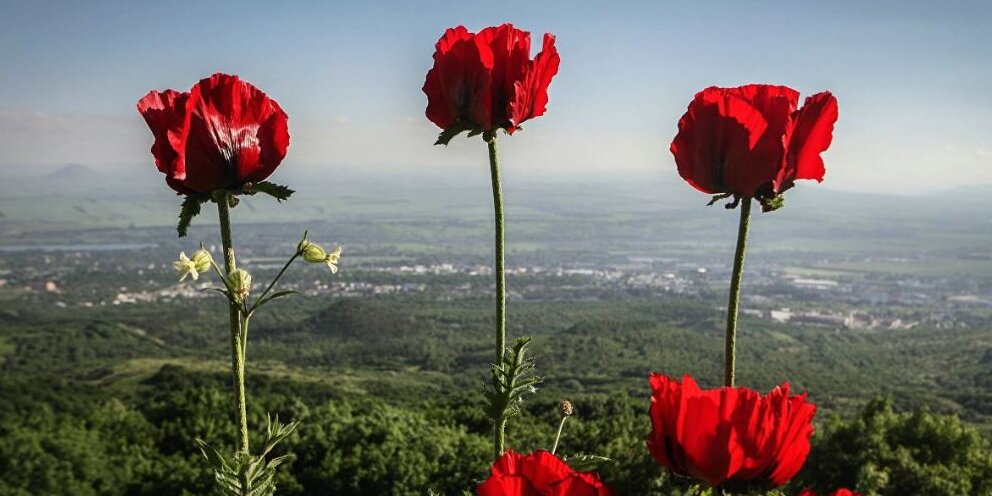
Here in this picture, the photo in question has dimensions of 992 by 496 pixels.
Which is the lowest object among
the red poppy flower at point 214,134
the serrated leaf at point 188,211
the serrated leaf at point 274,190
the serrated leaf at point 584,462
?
the serrated leaf at point 584,462

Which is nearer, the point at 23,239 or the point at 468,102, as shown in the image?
the point at 468,102

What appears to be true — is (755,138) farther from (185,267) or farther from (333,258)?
(185,267)

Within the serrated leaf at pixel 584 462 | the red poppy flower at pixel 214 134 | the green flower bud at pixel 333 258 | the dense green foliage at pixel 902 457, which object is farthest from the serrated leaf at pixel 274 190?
the dense green foliage at pixel 902 457

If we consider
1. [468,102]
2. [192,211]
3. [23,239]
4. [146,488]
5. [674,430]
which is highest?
[468,102]

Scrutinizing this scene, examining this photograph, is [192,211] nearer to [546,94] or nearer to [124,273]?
[546,94]

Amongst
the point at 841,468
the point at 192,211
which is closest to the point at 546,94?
the point at 192,211

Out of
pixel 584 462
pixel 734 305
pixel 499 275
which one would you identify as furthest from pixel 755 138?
pixel 584 462

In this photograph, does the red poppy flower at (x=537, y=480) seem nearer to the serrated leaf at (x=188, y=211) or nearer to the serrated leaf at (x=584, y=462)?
the serrated leaf at (x=584, y=462)
